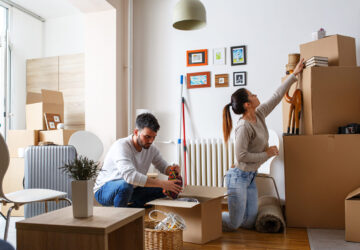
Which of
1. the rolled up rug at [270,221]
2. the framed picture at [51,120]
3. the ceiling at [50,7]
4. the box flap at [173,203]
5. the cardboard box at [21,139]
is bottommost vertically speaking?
the rolled up rug at [270,221]

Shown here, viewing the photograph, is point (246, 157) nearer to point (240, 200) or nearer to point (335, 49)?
point (240, 200)

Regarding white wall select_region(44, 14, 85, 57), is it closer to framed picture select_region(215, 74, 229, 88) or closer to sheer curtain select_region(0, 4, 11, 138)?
sheer curtain select_region(0, 4, 11, 138)

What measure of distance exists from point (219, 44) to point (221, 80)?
44cm

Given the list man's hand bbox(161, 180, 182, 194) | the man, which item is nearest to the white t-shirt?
the man

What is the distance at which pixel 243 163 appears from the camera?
276 cm

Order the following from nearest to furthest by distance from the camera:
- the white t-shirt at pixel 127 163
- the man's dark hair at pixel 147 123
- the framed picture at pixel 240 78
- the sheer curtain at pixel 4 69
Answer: the white t-shirt at pixel 127 163
the man's dark hair at pixel 147 123
the framed picture at pixel 240 78
the sheer curtain at pixel 4 69

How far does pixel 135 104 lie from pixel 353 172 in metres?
2.68

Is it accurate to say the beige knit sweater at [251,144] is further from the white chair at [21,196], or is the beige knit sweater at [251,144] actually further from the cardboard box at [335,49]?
the white chair at [21,196]

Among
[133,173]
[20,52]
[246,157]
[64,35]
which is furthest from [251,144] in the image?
[20,52]

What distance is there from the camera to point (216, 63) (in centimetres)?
410

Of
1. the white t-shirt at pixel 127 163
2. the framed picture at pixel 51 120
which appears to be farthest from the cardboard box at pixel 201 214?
the framed picture at pixel 51 120

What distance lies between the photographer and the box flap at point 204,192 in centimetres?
268

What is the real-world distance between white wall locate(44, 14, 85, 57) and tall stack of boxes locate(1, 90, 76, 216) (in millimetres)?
1140

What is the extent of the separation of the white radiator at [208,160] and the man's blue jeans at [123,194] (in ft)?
4.27
